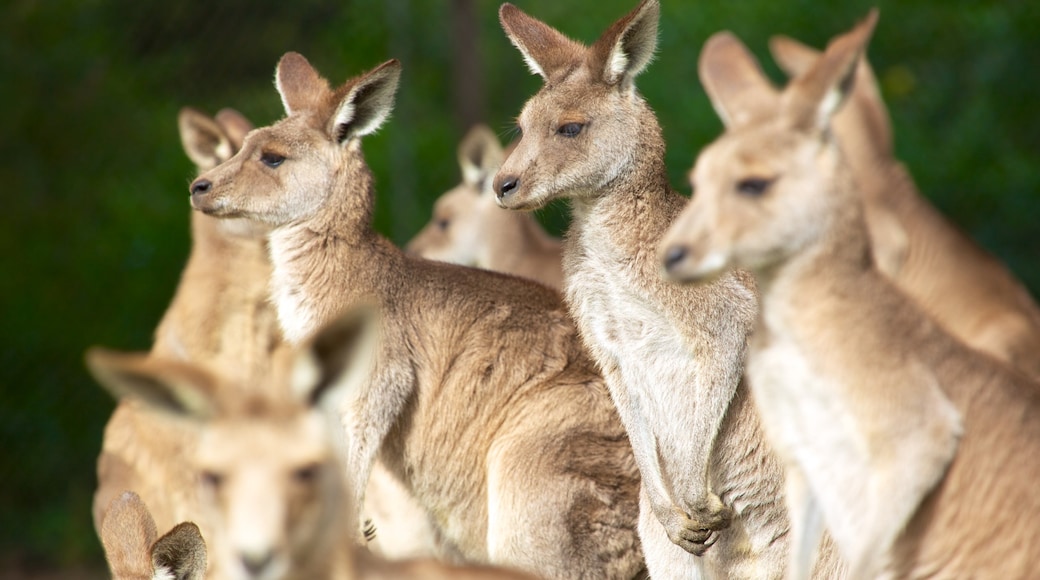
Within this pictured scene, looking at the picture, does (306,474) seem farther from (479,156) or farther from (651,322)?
(479,156)

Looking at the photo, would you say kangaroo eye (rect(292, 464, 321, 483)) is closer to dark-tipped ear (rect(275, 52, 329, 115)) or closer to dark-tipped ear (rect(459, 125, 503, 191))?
dark-tipped ear (rect(275, 52, 329, 115))

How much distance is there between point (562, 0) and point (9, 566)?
5.53 m

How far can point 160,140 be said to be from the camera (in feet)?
33.8

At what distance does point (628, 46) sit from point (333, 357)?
2114 millimetres

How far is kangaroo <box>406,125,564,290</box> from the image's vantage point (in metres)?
8.52

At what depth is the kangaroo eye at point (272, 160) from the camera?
5230mm

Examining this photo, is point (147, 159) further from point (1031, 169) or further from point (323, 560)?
point (323, 560)

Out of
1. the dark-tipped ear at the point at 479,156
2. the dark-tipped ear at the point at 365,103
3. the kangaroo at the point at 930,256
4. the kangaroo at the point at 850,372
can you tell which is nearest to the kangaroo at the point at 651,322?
the dark-tipped ear at the point at 365,103

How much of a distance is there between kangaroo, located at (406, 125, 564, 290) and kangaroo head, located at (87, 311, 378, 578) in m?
5.26

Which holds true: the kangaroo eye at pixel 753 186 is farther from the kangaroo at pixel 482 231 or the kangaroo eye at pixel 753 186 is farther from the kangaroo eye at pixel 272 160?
the kangaroo at pixel 482 231

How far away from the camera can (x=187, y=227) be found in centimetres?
1002

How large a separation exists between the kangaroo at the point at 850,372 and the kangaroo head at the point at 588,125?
1.01m

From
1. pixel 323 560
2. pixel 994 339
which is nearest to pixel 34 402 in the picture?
pixel 994 339

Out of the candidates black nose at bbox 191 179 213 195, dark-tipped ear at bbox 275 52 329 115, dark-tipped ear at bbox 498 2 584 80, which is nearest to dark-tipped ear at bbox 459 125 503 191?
dark-tipped ear at bbox 275 52 329 115
